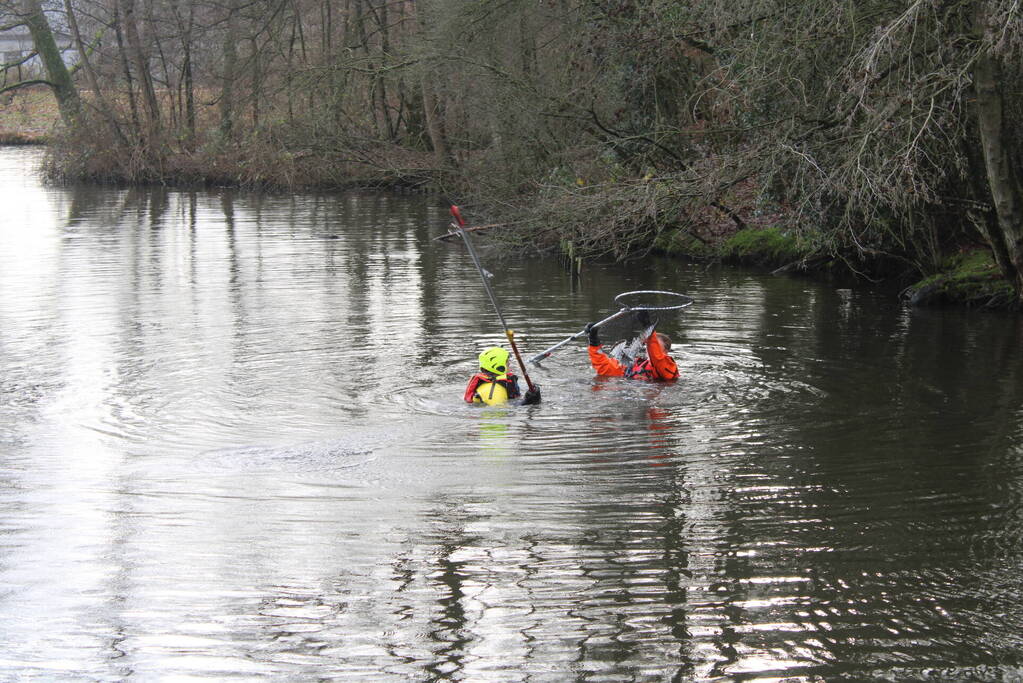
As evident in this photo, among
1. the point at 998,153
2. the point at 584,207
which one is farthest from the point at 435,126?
the point at 998,153

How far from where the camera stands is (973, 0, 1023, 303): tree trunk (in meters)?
13.8

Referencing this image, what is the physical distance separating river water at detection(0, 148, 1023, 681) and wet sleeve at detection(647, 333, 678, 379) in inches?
9.3

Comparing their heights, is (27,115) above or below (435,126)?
above

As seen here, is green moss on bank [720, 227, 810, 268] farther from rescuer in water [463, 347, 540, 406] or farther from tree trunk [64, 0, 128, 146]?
tree trunk [64, 0, 128, 146]

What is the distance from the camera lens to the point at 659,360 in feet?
41.2

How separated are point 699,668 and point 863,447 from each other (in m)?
4.85

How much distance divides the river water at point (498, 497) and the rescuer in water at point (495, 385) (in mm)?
172

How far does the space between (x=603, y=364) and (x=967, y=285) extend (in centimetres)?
746

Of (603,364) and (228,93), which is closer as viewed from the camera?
(603,364)

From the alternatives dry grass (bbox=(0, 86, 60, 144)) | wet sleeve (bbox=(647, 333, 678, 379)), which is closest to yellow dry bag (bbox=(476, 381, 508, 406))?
wet sleeve (bbox=(647, 333, 678, 379))

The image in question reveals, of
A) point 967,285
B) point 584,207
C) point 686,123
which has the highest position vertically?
point 686,123

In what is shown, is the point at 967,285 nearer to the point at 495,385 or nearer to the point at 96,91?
the point at 495,385

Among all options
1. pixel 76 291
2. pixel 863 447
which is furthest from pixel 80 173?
pixel 863 447

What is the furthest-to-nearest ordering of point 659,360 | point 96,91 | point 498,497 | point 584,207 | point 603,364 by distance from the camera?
1. point 96,91
2. point 584,207
3. point 603,364
4. point 659,360
5. point 498,497
